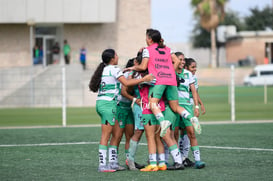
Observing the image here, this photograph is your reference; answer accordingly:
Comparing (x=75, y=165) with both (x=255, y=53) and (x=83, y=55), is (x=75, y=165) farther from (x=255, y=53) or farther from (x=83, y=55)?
(x=255, y=53)

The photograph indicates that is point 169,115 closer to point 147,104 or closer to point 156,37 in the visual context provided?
point 147,104

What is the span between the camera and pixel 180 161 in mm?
9719

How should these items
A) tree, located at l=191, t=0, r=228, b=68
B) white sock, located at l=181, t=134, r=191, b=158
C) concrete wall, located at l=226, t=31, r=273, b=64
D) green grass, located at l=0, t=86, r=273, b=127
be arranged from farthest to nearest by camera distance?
concrete wall, located at l=226, t=31, r=273, b=64
tree, located at l=191, t=0, r=228, b=68
green grass, located at l=0, t=86, r=273, b=127
white sock, located at l=181, t=134, r=191, b=158

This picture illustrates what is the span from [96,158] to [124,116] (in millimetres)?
1594

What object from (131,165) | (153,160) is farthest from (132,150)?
(153,160)

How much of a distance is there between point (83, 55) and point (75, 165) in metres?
32.5

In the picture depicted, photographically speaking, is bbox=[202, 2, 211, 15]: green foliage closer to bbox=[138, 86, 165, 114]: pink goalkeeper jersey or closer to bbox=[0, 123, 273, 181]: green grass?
bbox=[0, 123, 273, 181]: green grass

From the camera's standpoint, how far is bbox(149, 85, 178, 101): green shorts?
966 cm

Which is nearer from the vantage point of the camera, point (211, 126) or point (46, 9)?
point (211, 126)

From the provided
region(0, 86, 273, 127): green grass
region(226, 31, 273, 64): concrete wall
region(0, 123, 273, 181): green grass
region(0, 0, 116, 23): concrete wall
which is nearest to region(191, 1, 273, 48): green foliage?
region(226, 31, 273, 64): concrete wall

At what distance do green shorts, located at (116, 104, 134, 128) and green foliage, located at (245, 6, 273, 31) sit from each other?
84.0 m

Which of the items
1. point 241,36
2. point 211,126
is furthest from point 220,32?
point 211,126

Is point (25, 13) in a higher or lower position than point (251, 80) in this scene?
higher

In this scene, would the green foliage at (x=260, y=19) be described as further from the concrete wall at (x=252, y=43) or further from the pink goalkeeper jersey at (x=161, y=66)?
the pink goalkeeper jersey at (x=161, y=66)
